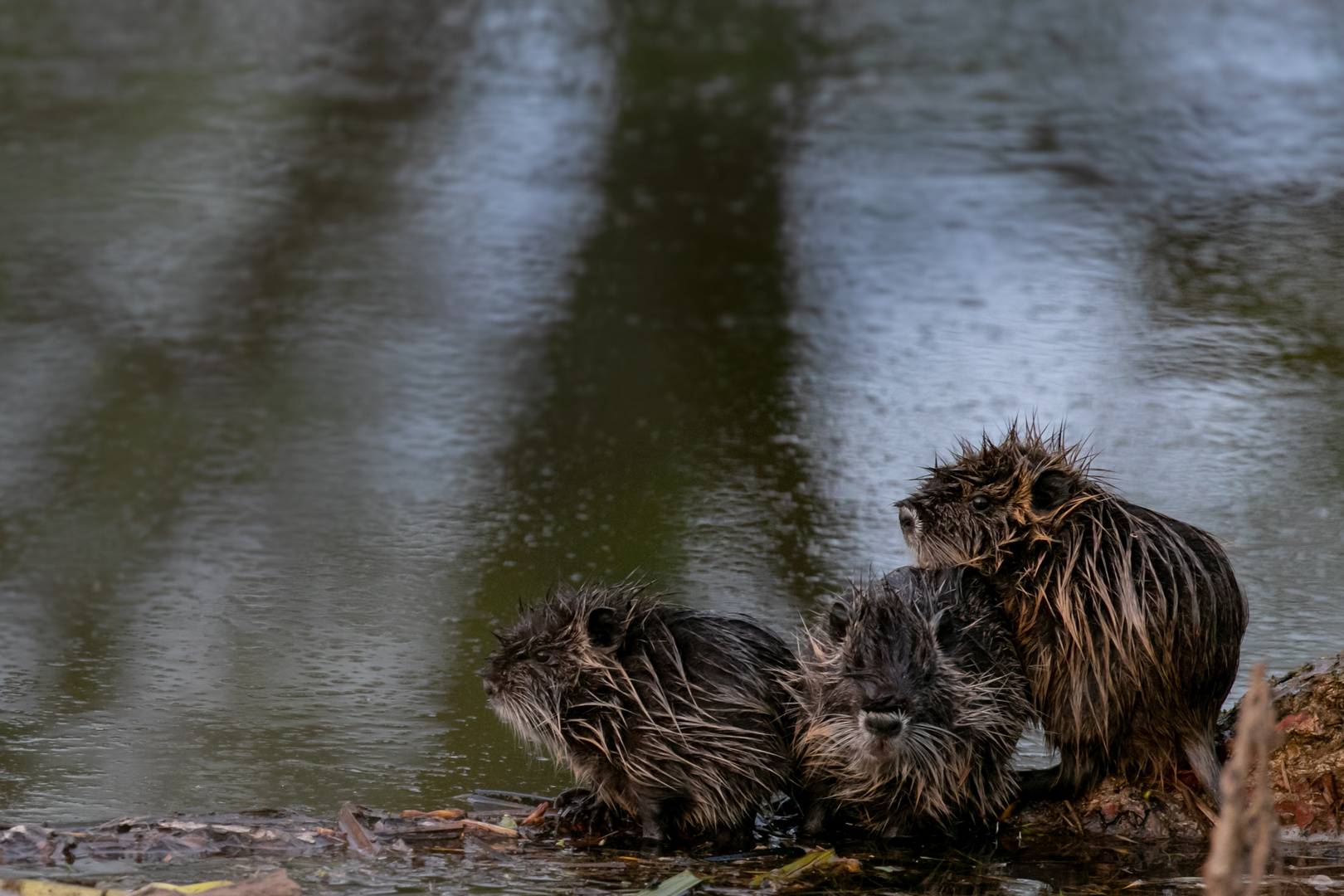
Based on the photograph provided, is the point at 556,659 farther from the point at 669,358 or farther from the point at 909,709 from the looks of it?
the point at 669,358

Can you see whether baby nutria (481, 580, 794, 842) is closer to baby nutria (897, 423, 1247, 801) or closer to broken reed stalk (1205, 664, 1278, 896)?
baby nutria (897, 423, 1247, 801)

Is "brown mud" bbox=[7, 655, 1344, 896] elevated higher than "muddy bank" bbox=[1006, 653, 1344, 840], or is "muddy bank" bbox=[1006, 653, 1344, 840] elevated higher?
"muddy bank" bbox=[1006, 653, 1344, 840]

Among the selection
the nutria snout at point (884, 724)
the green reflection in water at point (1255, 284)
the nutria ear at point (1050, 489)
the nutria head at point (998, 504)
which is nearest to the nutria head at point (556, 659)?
the nutria snout at point (884, 724)

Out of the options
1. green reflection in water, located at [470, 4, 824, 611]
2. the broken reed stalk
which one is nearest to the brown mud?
the broken reed stalk

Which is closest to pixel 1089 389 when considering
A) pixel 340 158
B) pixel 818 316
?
pixel 818 316

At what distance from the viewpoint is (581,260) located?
754 cm

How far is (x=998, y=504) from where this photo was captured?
352cm

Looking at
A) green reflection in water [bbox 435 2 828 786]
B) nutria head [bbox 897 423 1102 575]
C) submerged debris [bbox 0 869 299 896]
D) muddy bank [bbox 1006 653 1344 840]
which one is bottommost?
submerged debris [bbox 0 869 299 896]

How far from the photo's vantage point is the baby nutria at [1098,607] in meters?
3.28

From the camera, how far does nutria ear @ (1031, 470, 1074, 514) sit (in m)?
3.49

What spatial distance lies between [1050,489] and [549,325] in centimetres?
382

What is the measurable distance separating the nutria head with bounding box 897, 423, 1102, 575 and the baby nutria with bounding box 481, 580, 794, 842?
0.49m

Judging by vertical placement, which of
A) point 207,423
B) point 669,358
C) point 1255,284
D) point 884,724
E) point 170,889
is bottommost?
point 170,889

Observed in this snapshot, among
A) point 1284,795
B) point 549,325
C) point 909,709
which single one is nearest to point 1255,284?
point 549,325
